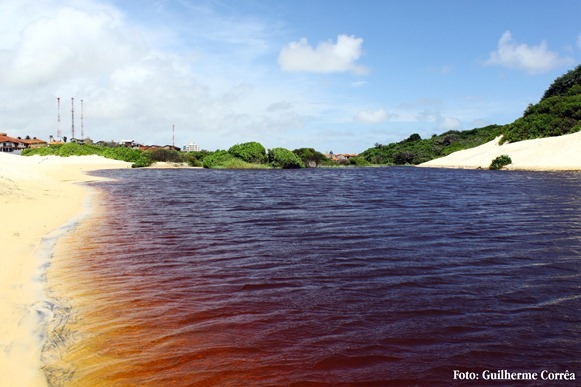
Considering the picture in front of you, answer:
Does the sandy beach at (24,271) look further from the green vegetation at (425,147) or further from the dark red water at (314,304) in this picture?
the green vegetation at (425,147)

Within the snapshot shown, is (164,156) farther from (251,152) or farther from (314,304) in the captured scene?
(314,304)

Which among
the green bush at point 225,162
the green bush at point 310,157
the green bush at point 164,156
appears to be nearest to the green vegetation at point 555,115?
the green bush at point 310,157

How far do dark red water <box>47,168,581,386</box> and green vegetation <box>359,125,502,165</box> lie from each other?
129 m

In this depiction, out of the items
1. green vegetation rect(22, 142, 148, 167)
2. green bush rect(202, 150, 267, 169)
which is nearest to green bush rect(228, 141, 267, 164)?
green bush rect(202, 150, 267, 169)

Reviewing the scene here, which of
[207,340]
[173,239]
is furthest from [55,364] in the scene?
[173,239]

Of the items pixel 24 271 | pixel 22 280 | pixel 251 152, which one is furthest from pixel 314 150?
pixel 22 280

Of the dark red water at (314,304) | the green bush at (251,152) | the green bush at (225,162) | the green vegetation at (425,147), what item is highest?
the green vegetation at (425,147)

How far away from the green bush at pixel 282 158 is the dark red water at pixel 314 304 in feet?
276

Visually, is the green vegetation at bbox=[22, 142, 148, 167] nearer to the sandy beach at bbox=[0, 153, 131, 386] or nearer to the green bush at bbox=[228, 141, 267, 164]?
the green bush at bbox=[228, 141, 267, 164]

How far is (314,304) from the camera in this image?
719 centimetres

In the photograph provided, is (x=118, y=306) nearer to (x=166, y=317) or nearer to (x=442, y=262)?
(x=166, y=317)

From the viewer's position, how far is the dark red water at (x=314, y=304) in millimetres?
5109

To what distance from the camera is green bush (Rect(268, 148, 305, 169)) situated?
9819 centimetres

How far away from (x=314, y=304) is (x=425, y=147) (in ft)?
489
